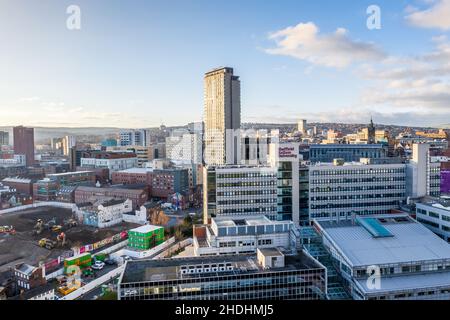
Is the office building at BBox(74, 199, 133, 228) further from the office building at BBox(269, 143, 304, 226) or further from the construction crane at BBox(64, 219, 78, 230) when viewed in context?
the office building at BBox(269, 143, 304, 226)

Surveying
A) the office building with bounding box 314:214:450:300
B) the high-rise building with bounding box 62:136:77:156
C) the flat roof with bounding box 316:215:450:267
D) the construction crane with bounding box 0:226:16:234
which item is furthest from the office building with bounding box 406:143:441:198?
the high-rise building with bounding box 62:136:77:156

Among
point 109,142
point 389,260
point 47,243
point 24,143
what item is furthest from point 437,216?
point 109,142

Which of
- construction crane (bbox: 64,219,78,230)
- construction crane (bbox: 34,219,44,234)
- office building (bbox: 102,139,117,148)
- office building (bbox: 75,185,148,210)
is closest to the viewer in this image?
construction crane (bbox: 34,219,44,234)

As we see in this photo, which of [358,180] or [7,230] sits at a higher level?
[358,180]

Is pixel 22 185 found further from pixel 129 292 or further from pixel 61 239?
pixel 129 292

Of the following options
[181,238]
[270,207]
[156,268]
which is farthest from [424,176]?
[156,268]

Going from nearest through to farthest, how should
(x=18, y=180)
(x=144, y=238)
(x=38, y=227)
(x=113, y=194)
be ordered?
1. (x=144, y=238)
2. (x=38, y=227)
3. (x=113, y=194)
4. (x=18, y=180)
